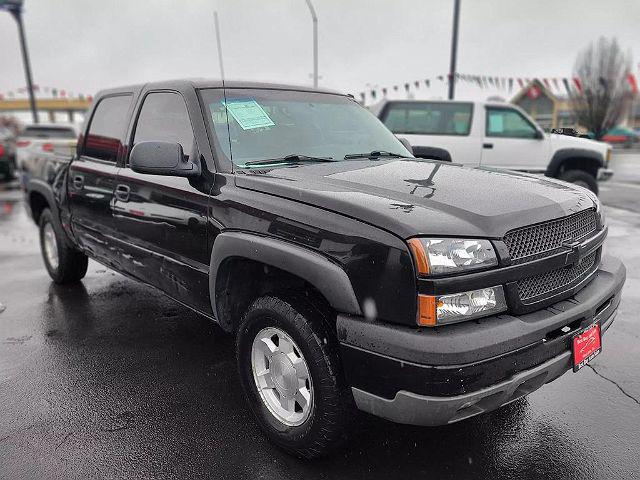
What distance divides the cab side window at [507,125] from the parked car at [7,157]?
44.7ft

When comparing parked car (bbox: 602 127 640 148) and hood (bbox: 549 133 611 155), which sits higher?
hood (bbox: 549 133 611 155)

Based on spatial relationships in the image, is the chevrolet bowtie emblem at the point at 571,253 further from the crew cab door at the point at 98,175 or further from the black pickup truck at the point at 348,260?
the crew cab door at the point at 98,175

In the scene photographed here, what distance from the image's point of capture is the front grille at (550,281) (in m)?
2.19

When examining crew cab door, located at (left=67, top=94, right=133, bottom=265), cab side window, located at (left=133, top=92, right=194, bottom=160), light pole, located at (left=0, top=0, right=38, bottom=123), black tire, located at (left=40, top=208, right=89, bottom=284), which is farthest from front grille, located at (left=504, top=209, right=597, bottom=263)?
light pole, located at (left=0, top=0, right=38, bottom=123)

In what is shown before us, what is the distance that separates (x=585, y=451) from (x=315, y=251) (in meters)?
1.69

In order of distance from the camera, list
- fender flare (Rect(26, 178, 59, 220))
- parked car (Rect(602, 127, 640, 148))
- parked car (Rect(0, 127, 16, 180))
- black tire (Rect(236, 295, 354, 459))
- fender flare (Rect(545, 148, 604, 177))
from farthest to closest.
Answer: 1. parked car (Rect(602, 127, 640, 148))
2. parked car (Rect(0, 127, 16, 180))
3. fender flare (Rect(545, 148, 604, 177))
4. fender flare (Rect(26, 178, 59, 220))
5. black tire (Rect(236, 295, 354, 459))

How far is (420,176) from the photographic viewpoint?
277cm

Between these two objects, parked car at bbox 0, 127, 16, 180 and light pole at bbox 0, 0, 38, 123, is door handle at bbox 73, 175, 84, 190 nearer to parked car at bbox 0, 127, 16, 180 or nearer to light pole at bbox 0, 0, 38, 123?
parked car at bbox 0, 127, 16, 180

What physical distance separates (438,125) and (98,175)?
6.57m

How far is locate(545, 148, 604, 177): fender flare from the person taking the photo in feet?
28.7

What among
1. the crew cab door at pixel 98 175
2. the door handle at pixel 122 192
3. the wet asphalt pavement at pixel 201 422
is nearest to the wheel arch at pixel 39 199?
the crew cab door at pixel 98 175

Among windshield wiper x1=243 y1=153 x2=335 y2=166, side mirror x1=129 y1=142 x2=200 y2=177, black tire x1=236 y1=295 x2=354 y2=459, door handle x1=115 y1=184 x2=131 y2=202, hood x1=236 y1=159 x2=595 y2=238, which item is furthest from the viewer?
door handle x1=115 y1=184 x2=131 y2=202

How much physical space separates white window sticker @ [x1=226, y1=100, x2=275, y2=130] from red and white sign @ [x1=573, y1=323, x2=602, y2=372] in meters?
2.01

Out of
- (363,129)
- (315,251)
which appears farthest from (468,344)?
(363,129)
